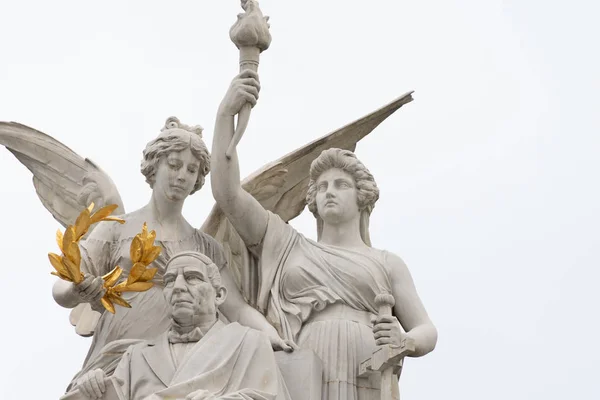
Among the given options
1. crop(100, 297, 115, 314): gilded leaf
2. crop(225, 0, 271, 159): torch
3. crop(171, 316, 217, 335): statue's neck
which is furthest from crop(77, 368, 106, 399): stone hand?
crop(225, 0, 271, 159): torch

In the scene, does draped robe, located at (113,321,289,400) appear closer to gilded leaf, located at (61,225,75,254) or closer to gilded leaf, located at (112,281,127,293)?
gilded leaf, located at (112,281,127,293)

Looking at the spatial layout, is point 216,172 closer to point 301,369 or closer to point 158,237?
point 158,237

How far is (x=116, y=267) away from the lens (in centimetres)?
1722

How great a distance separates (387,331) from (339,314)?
975 mm

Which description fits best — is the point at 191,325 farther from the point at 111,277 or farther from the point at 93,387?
the point at 93,387

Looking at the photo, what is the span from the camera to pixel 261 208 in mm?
18188

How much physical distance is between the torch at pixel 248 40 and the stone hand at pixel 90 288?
1751mm

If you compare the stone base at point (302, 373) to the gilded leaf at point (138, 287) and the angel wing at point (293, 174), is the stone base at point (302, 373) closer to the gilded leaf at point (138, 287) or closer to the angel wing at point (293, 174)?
the gilded leaf at point (138, 287)

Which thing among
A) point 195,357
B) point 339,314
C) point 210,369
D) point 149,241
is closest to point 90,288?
point 149,241

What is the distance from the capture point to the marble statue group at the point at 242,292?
54.3 ft

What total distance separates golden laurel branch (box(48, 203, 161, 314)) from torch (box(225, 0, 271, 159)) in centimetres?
116

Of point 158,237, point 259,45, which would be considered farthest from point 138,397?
point 259,45

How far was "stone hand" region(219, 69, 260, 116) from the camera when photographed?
17641mm

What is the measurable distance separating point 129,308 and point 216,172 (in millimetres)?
1470
